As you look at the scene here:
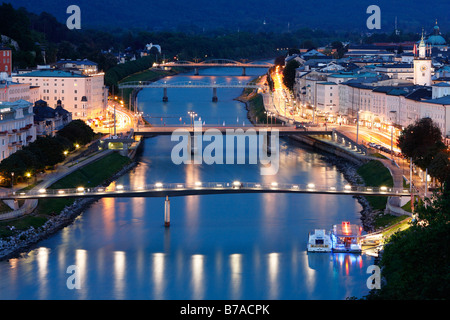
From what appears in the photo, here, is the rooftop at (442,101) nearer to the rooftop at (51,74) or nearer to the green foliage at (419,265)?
the rooftop at (51,74)

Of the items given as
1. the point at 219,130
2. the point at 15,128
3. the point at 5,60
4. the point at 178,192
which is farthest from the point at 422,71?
the point at 178,192

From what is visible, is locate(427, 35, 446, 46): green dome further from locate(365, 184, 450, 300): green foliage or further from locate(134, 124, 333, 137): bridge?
locate(365, 184, 450, 300): green foliage

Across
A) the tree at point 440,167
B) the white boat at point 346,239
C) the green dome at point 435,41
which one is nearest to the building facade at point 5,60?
the tree at point 440,167

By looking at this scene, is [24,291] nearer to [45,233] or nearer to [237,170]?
[45,233]

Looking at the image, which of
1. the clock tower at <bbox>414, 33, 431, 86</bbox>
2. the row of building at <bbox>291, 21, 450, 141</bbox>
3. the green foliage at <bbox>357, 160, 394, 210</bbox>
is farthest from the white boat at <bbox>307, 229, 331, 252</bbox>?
the clock tower at <bbox>414, 33, 431, 86</bbox>

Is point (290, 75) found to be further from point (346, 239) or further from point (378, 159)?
point (346, 239)
